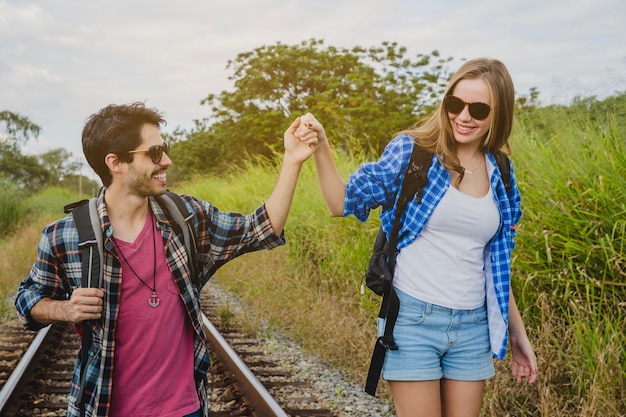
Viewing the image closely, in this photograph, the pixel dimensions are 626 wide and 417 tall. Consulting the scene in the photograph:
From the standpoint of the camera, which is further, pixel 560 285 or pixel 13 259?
pixel 13 259

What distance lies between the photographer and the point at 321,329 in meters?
6.48

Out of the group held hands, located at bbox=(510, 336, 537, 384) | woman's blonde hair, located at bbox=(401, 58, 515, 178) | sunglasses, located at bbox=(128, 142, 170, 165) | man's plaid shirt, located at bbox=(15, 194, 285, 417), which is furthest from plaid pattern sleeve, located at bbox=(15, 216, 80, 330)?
held hands, located at bbox=(510, 336, 537, 384)

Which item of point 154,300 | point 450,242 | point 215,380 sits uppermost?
point 450,242

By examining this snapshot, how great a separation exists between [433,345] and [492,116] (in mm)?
871

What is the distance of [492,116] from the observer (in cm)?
251

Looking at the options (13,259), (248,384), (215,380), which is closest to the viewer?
(248,384)

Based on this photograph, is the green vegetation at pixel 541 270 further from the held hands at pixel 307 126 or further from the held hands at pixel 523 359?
the held hands at pixel 307 126

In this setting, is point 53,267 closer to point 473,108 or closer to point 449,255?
point 449,255

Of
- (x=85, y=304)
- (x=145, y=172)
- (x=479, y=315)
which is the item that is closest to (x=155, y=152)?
(x=145, y=172)

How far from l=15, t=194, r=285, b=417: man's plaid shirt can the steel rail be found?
78.0 inches

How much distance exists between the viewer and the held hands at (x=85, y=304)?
7.17 ft

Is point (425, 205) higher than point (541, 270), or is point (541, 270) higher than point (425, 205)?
point (425, 205)

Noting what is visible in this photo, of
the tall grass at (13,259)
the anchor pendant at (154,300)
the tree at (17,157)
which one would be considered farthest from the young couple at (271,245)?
the tree at (17,157)

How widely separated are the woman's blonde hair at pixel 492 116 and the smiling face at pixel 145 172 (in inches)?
37.2
